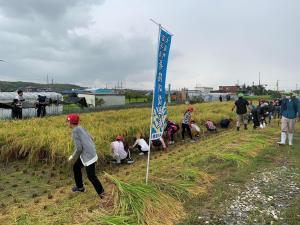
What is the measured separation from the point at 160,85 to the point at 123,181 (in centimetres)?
200

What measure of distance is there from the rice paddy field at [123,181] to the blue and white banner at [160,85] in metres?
1.09

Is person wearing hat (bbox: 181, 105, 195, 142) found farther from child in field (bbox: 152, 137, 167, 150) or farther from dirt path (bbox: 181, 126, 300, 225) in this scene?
dirt path (bbox: 181, 126, 300, 225)

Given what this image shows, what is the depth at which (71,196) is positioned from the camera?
6.96m

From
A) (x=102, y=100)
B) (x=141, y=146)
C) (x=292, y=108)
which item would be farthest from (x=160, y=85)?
(x=102, y=100)

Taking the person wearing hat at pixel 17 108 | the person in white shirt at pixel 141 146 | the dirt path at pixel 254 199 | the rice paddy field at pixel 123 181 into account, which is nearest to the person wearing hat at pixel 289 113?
the rice paddy field at pixel 123 181

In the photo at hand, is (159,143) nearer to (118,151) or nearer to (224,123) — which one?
(118,151)

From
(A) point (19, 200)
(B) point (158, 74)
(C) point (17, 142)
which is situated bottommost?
(A) point (19, 200)

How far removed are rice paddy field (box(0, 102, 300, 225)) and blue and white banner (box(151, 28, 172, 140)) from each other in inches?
43.1

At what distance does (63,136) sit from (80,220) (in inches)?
217

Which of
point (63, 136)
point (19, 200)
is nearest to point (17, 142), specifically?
point (63, 136)

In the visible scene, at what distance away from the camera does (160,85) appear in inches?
276

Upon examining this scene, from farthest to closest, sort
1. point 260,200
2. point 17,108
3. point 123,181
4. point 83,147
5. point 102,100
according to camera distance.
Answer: point 102,100 → point 17,108 → point 123,181 → point 260,200 → point 83,147

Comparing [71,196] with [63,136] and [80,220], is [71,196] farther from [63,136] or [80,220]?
[63,136]

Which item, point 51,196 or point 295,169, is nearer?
point 51,196
